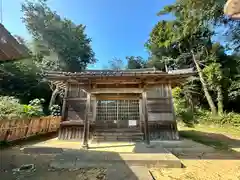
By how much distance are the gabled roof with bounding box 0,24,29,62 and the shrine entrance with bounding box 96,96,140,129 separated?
20.1 feet

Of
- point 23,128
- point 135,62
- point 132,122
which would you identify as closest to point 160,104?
point 132,122

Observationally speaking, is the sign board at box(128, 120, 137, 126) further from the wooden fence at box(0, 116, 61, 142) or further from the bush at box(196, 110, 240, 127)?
Result: the bush at box(196, 110, 240, 127)

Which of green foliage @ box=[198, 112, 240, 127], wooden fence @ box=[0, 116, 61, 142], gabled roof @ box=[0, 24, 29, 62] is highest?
gabled roof @ box=[0, 24, 29, 62]

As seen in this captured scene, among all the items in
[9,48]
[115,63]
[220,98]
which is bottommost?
[9,48]

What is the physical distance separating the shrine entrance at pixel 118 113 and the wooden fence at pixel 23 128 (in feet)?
11.8

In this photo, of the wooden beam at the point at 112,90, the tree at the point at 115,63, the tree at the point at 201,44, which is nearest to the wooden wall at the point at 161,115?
the wooden beam at the point at 112,90

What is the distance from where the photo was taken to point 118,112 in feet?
29.7

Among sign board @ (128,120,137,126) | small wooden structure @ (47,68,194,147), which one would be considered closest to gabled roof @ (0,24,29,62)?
small wooden structure @ (47,68,194,147)

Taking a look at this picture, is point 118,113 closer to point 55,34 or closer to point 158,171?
point 158,171

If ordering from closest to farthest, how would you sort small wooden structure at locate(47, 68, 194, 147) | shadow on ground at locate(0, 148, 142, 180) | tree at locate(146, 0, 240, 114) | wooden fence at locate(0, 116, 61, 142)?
1. shadow on ground at locate(0, 148, 142, 180)
2. wooden fence at locate(0, 116, 61, 142)
3. small wooden structure at locate(47, 68, 194, 147)
4. tree at locate(146, 0, 240, 114)

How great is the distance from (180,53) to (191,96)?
615 cm

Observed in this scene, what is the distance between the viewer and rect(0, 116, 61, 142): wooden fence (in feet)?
22.4

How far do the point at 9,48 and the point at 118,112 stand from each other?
6963mm

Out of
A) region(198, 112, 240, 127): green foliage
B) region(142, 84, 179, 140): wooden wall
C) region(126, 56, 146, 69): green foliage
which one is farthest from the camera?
region(126, 56, 146, 69): green foliage
